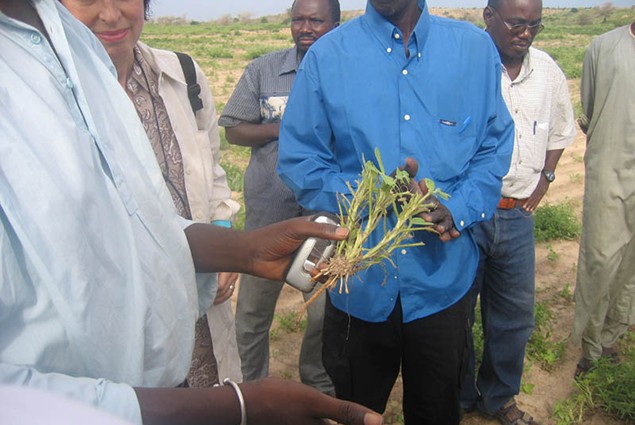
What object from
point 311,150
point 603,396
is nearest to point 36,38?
point 311,150

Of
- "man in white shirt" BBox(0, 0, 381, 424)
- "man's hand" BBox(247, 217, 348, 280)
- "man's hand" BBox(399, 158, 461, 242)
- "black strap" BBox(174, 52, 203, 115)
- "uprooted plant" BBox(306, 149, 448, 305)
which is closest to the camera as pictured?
"man in white shirt" BBox(0, 0, 381, 424)

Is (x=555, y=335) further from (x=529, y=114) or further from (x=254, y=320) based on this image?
(x=254, y=320)

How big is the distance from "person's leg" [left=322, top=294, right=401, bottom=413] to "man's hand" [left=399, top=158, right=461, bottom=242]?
38 cm

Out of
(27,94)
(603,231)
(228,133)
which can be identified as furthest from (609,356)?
(27,94)

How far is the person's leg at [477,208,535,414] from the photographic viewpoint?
10.4 ft

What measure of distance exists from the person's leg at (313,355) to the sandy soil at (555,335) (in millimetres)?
224

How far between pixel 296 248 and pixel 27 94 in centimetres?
85

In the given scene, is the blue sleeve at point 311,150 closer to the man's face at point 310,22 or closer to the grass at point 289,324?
the man's face at point 310,22

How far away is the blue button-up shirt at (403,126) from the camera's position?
94.2 inches

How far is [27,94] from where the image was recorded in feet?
3.80

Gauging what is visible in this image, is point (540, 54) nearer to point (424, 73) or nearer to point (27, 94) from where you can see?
point (424, 73)

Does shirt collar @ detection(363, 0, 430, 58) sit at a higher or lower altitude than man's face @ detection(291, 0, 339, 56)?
higher

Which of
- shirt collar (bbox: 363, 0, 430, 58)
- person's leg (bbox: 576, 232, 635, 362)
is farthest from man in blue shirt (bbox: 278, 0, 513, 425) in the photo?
person's leg (bbox: 576, 232, 635, 362)

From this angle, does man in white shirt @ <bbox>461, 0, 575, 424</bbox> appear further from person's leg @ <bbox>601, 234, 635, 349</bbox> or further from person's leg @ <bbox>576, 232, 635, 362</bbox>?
person's leg @ <bbox>601, 234, 635, 349</bbox>
